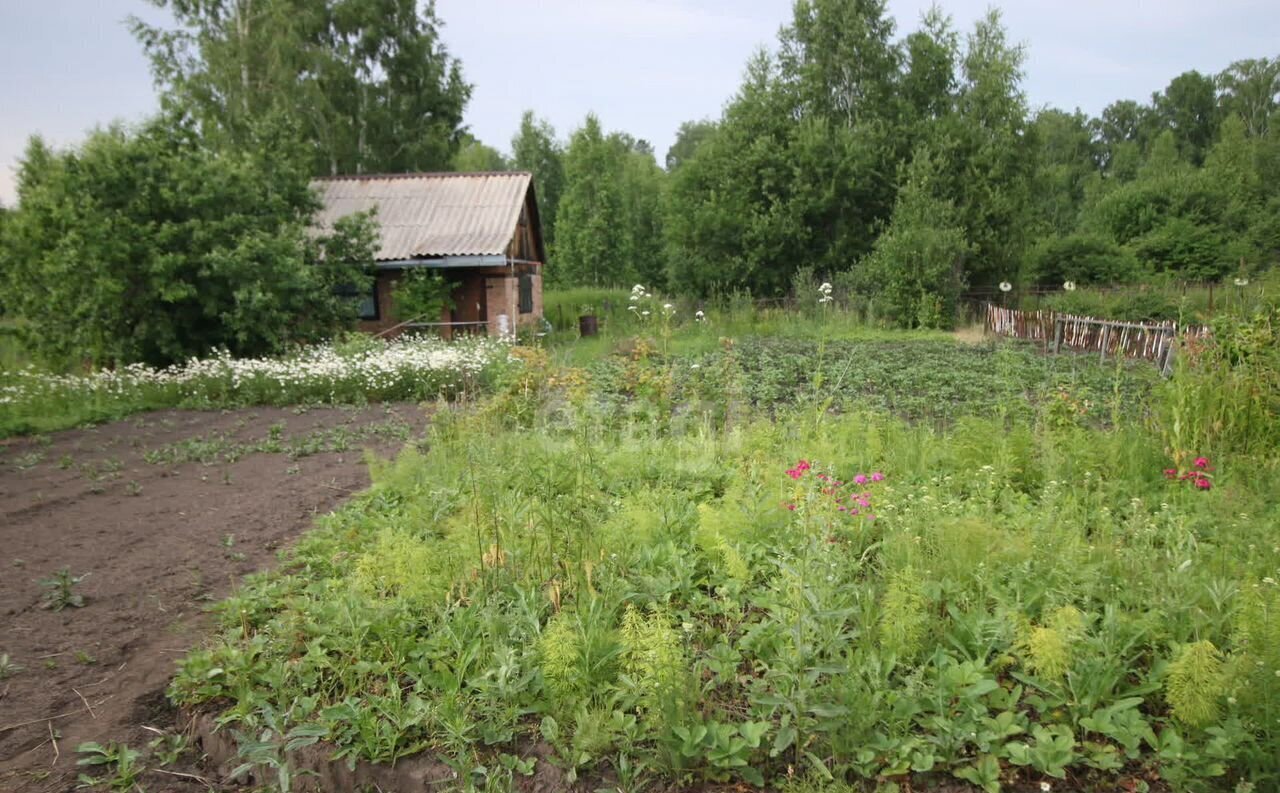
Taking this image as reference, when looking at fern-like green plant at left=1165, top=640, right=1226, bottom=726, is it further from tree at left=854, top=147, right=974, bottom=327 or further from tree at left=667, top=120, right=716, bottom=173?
tree at left=667, top=120, right=716, bottom=173

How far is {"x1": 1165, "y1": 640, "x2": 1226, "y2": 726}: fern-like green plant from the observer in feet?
7.54

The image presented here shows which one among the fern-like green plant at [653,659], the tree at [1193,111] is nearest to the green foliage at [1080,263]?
the fern-like green plant at [653,659]

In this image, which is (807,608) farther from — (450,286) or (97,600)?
(450,286)

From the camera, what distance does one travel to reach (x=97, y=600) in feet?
13.1

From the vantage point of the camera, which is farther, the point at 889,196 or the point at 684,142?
the point at 684,142

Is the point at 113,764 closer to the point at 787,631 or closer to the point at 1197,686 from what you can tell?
the point at 787,631

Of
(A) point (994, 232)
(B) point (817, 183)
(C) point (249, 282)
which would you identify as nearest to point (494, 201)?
(C) point (249, 282)


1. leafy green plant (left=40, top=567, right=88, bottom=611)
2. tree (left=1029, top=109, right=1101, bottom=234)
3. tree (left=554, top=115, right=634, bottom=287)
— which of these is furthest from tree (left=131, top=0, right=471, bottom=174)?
tree (left=1029, top=109, right=1101, bottom=234)

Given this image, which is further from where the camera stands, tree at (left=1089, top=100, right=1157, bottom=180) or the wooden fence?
tree at (left=1089, top=100, right=1157, bottom=180)

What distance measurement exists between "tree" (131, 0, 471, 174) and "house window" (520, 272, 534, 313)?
20.5 feet

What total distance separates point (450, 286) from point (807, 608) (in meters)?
17.2

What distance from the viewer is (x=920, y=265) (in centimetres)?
2170

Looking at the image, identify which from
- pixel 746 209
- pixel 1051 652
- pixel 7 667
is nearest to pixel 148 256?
pixel 7 667

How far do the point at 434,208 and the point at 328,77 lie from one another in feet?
22.4
